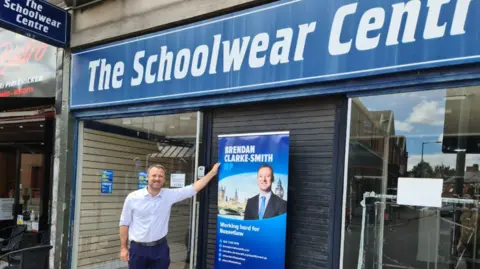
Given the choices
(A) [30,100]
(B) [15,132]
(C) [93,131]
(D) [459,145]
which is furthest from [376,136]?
(B) [15,132]

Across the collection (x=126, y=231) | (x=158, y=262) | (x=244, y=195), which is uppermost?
(x=244, y=195)

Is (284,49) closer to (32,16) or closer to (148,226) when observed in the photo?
(148,226)

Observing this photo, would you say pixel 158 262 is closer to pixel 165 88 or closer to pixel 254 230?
pixel 254 230

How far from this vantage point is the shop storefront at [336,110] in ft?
12.1

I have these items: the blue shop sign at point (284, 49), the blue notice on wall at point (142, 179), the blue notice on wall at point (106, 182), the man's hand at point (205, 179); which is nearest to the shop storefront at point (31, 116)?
the blue notice on wall at point (106, 182)

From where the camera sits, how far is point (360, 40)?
388 cm

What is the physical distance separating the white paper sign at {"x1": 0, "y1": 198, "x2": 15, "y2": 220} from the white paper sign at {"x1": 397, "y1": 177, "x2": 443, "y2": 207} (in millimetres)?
9693

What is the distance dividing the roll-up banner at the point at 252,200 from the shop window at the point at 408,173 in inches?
26.4

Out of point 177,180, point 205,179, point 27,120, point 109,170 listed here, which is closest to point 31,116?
point 27,120

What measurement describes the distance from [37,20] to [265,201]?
4.39 meters

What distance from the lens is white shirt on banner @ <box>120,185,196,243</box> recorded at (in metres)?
4.36

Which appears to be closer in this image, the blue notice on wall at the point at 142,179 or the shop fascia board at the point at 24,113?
the blue notice on wall at the point at 142,179

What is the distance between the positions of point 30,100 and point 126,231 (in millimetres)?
4293

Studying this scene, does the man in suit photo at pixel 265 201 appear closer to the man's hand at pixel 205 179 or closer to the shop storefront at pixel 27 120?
the man's hand at pixel 205 179
